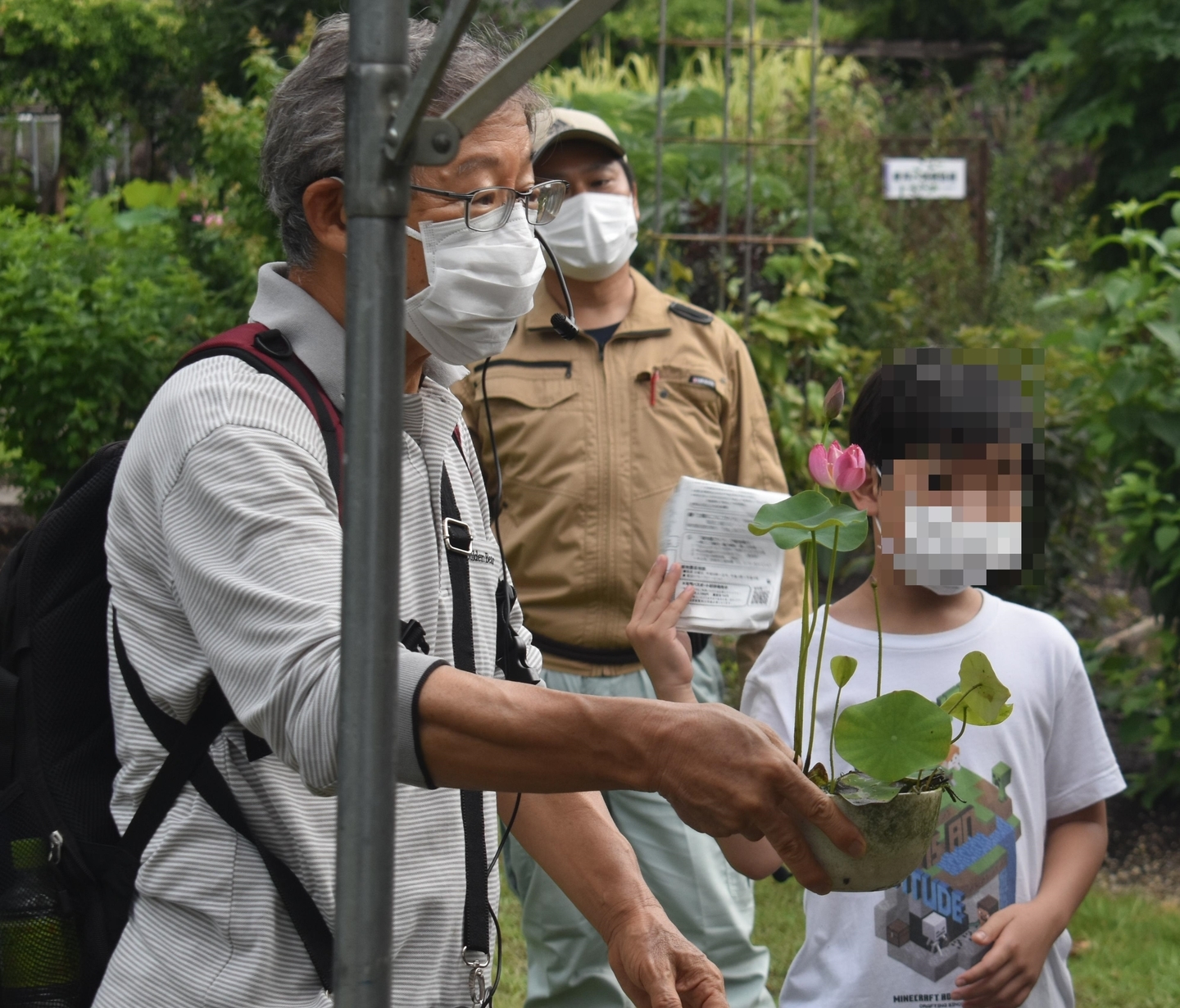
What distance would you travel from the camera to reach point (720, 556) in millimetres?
2303

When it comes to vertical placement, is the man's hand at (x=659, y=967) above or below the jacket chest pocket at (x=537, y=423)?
below

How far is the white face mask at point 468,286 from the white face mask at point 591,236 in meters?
1.80

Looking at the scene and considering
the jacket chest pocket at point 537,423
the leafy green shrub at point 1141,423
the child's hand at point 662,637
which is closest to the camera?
the child's hand at point 662,637

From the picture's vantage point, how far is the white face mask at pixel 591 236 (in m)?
3.57

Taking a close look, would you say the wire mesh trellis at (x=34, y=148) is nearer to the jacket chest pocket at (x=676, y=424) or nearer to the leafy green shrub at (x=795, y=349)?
the leafy green shrub at (x=795, y=349)

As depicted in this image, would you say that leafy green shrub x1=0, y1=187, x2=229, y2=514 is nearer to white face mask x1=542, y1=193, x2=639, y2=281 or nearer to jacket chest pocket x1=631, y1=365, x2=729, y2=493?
white face mask x1=542, y1=193, x2=639, y2=281

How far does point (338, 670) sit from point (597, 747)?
0.23 m

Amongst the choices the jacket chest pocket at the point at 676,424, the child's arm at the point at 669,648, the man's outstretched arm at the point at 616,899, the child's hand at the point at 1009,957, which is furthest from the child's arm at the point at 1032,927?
the jacket chest pocket at the point at 676,424

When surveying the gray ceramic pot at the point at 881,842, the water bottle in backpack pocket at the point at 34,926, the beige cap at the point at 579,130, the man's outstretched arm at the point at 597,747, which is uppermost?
the beige cap at the point at 579,130

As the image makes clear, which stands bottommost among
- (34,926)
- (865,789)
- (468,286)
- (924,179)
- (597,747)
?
(34,926)

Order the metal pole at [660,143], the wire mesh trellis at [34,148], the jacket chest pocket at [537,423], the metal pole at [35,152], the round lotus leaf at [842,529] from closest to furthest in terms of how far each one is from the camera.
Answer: the round lotus leaf at [842,529], the jacket chest pocket at [537,423], the metal pole at [660,143], the wire mesh trellis at [34,148], the metal pole at [35,152]

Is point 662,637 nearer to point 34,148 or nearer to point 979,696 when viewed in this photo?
point 979,696

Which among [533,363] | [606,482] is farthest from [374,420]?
[533,363]

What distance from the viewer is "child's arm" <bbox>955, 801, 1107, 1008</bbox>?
1969 mm
